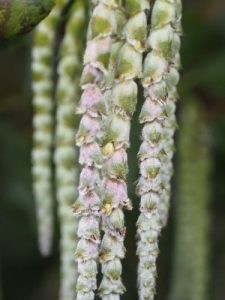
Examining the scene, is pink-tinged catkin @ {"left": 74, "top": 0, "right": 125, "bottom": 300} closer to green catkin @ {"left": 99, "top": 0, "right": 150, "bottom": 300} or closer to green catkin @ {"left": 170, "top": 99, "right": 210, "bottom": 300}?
green catkin @ {"left": 99, "top": 0, "right": 150, "bottom": 300}

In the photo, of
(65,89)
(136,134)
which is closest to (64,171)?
(65,89)

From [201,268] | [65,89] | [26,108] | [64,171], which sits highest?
[26,108]

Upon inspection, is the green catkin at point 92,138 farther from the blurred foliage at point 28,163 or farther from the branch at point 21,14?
the blurred foliage at point 28,163

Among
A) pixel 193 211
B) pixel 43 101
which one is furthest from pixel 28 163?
pixel 43 101

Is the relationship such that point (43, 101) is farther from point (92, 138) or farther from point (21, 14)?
point (92, 138)

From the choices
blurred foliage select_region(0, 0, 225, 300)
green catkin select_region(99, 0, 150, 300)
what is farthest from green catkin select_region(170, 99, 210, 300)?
green catkin select_region(99, 0, 150, 300)

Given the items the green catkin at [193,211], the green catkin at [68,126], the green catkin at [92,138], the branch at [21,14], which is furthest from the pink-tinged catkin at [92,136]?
the green catkin at [193,211]

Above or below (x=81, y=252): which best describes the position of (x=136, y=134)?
above

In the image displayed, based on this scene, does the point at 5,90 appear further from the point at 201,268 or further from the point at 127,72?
the point at 127,72
